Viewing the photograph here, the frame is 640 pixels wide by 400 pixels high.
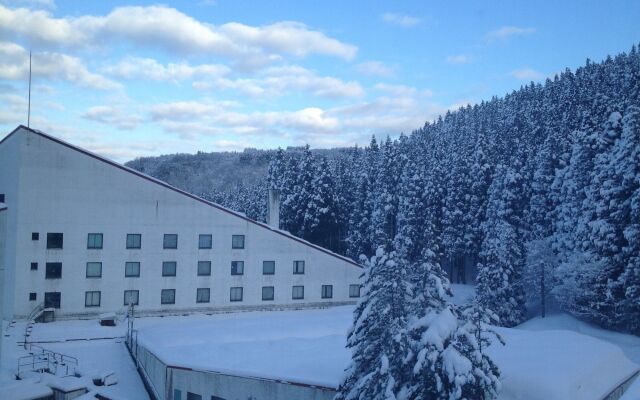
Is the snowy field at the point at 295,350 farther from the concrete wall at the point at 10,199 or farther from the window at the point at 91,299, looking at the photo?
the concrete wall at the point at 10,199

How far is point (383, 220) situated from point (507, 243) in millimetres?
18985

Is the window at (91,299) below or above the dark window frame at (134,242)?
below

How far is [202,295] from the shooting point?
40156mm

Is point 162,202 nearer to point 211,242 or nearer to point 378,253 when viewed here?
point 211,242

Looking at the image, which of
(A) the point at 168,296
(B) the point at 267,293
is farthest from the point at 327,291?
A: (A) the point at 168,296

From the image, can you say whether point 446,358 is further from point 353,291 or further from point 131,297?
point 353,291

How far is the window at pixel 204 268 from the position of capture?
40.2 meters

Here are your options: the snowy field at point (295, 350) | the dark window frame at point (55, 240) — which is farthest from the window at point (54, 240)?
the snowy field at point (295, 350)

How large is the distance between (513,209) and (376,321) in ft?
138

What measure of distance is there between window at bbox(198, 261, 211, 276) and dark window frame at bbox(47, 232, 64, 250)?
31.5 feet

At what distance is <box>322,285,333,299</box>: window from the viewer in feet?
142

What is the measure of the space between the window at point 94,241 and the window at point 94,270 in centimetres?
119

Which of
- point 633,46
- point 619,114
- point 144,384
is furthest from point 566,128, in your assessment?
point 633,46

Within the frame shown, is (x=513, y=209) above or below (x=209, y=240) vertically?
above
